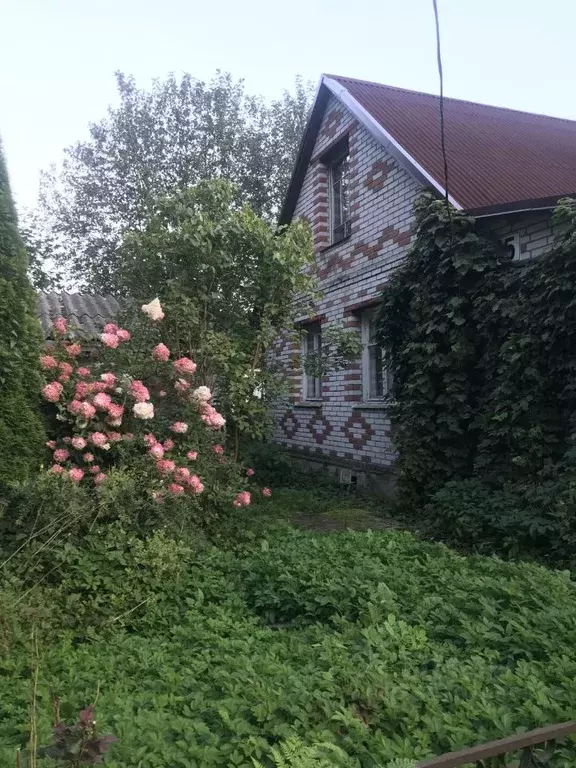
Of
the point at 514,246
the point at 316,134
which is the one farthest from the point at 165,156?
the point at 514,246

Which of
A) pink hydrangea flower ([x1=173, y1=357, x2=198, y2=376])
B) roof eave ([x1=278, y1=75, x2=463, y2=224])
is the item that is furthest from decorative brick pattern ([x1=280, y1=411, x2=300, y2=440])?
pink hydrangea flower ([x1=173, y1=357, x2=198, y2=376])

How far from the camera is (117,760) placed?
2.02m

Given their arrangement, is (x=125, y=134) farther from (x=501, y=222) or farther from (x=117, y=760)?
(x=117, y=760)

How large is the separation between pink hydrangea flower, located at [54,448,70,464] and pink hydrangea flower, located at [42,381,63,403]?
1.39ft

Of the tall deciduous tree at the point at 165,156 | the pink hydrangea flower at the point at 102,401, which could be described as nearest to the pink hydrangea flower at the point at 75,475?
the pink hydrangea flower at the point at 102,401

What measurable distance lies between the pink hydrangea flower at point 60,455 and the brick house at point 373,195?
306 centimetres

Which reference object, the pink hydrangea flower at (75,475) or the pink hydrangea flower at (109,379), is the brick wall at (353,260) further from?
the pink hydrangea flower at (75,475)

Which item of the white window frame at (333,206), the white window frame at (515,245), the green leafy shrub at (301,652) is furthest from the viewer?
the white window frame at (333,206)

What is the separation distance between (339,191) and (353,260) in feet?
6.83

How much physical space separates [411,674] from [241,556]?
2.61 metres

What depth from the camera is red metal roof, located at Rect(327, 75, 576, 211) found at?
790 centimetres

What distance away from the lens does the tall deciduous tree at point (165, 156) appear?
810 inches

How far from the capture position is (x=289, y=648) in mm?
3195

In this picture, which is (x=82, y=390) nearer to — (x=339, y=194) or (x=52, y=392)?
(x=52, y=392)
